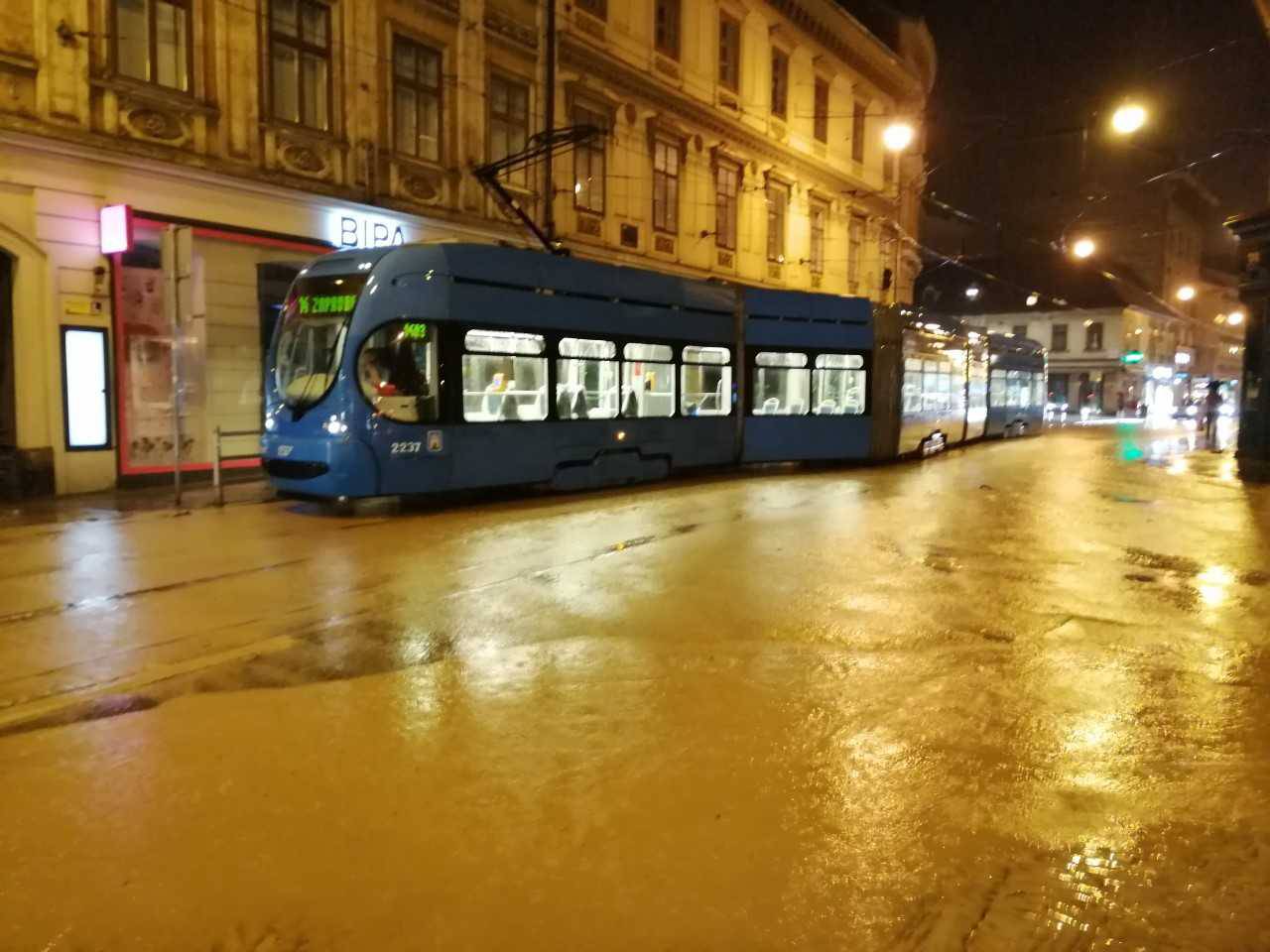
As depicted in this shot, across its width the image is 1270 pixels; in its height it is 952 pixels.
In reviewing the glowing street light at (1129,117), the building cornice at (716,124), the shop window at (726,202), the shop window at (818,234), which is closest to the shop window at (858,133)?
the building cornice at (716,124)

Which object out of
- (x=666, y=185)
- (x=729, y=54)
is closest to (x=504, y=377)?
(x=666, y=185)

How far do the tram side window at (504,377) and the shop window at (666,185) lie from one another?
41.8 ft

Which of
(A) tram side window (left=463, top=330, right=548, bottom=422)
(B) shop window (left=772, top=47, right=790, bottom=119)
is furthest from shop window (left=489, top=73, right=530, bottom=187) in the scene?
(B) shop window (left=772, top=47, right=790, bottom=119)

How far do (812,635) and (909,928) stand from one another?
3608 millimetres

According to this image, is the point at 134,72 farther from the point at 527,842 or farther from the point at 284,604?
the point at 527,842

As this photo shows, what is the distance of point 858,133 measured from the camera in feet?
115

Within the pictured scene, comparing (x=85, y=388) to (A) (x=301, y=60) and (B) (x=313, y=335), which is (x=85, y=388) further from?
(A) (x=301, y=60)

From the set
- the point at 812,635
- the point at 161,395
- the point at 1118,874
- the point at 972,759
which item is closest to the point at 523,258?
the point at 161,395

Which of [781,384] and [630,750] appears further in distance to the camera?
[781,384]

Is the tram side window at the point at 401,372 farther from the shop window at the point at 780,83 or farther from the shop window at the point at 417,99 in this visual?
the shop window at the point at 780,83

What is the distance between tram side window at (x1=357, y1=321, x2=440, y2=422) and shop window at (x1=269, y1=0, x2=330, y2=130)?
22.7ft

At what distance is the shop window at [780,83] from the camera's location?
2958 centimetres

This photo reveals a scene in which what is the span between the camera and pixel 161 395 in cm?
1557

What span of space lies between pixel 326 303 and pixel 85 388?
16.3ft
